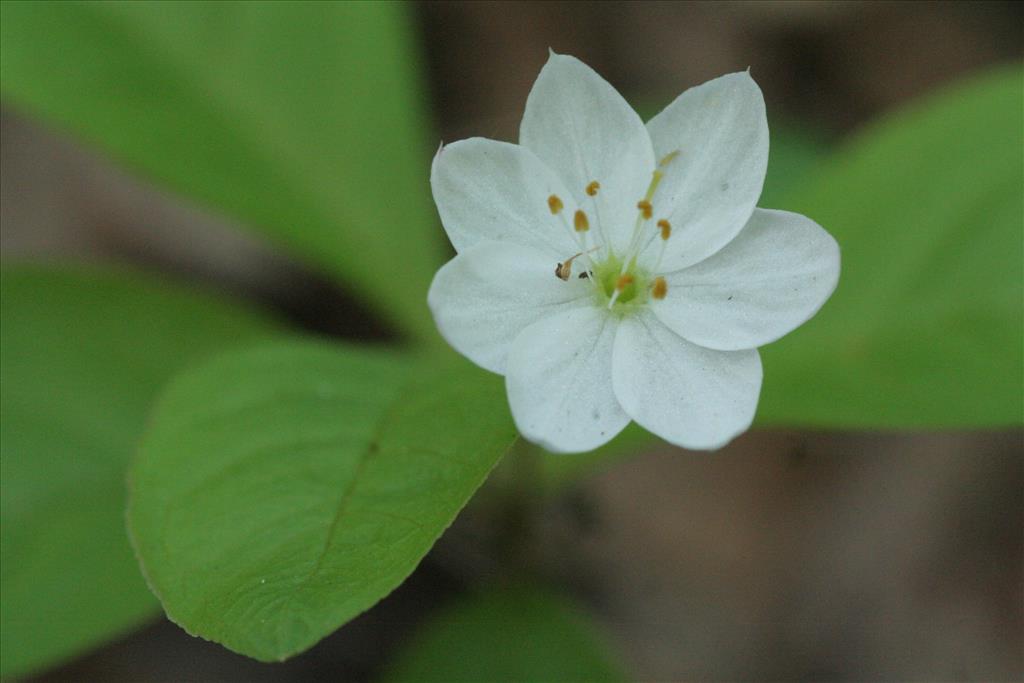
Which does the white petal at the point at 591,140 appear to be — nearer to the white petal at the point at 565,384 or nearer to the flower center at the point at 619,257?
the flower center at the point at 619,257

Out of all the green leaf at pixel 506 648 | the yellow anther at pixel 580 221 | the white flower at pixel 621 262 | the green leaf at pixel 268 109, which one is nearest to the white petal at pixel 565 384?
the white flower at pixel 621 262

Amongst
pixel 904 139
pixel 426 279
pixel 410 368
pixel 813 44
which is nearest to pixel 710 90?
pixel 410 368

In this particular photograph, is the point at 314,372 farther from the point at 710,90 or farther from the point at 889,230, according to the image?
the point at 889,230

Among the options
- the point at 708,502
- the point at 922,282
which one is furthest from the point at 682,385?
the point at 708,502

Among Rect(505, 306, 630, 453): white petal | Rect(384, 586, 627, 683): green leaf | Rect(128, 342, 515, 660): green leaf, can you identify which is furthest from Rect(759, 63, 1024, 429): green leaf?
Rect(384, 586, 627, 683): green leaf

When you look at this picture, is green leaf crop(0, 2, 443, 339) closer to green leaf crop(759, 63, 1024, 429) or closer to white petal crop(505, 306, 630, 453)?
green leaf crop(759, 63, 1024, 429)

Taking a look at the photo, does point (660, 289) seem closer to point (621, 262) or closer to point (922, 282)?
point (621, 262)
